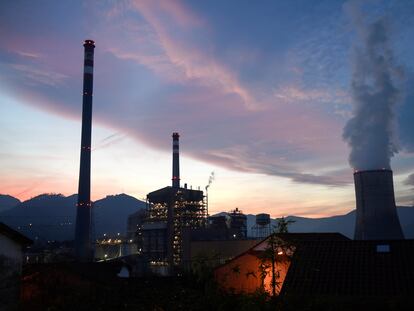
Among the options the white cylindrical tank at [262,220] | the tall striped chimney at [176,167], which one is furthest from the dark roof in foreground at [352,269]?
the tall striped chimney at [176,167]

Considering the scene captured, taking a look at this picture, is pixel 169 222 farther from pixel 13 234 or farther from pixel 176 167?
pixel 13 234

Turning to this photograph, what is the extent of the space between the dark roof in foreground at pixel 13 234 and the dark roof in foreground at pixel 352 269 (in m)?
→ 8.95

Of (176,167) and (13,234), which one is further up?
(176,167)

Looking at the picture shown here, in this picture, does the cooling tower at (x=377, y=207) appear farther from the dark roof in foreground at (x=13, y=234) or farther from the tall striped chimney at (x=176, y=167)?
the tall striped chimney at (x=176, y=167)

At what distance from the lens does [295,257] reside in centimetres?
1794

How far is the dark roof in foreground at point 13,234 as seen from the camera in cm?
1123

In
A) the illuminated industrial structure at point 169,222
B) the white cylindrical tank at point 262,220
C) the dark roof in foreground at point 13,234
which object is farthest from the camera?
the white cylindrical tank at point 262,220

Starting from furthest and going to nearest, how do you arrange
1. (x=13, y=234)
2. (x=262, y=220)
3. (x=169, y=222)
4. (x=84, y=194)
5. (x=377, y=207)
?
(x=262, y=220)
(x=169, y=222)
(x=84, y=194)
(x=377, y=207)
(x=13, y=234)

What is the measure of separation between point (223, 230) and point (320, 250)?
3495cm

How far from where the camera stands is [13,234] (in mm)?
11516

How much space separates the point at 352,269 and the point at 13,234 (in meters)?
12.9

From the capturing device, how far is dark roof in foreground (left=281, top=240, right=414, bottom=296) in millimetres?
15219

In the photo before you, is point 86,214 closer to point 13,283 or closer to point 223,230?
point 223,230

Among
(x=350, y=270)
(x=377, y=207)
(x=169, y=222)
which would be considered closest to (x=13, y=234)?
(x=350, y=270)
